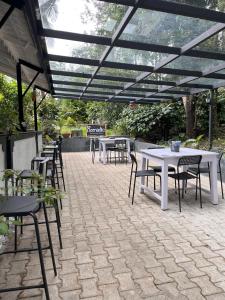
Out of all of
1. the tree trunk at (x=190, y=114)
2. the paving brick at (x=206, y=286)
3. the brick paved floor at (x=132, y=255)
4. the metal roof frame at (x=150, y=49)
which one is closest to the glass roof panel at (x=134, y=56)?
the metal roof frame at (x=150, y=49)

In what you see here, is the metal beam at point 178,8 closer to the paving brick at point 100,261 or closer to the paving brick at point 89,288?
the paving brick at point 100,261

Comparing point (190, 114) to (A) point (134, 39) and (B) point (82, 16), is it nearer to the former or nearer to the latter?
(A) point (134, 39)

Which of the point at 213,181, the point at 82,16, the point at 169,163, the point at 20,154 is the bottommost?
the point at 213,181

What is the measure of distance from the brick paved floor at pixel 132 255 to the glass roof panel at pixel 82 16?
278cm

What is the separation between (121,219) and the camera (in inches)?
153

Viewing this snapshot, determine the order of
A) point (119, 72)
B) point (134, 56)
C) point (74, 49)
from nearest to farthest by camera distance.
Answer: point (74, 49) → point (134, 56) → point (119, 72)

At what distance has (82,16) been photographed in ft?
12.6

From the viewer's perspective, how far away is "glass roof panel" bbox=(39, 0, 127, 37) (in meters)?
3.54

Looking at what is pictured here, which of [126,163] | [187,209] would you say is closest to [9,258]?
[187,209]

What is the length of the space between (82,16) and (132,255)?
3.20 metres

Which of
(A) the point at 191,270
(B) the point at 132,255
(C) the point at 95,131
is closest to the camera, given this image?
(A) the point at 191,270

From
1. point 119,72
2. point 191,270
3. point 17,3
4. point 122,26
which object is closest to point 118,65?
point 119,72

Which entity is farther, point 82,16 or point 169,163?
point 169,163

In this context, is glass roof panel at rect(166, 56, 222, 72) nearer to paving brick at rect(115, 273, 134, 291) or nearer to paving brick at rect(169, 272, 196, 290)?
paving brick at rect(169, 272, 196, 290)
